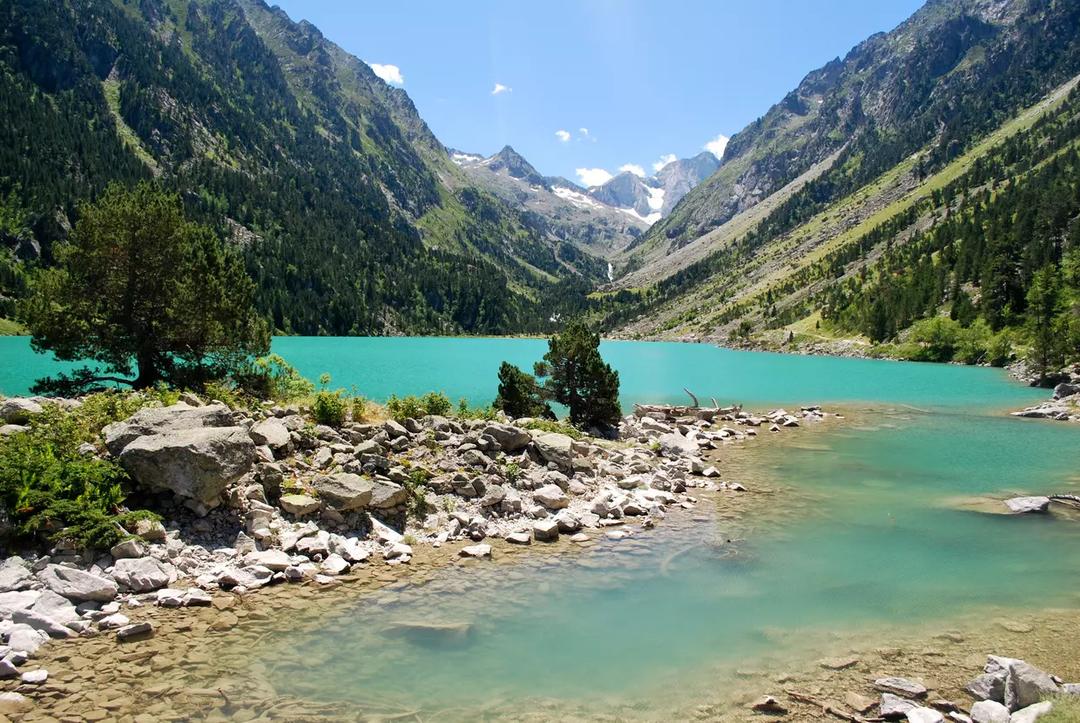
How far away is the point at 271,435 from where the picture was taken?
17219mm

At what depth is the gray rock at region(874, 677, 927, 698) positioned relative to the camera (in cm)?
869

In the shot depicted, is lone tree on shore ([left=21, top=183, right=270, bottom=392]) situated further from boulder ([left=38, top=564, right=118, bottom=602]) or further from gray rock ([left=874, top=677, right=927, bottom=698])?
gray rock ([left=874, top=677, right=927, bottom=698])

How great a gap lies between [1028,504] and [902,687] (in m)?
14.1

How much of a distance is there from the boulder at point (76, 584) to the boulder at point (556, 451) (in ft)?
42.4

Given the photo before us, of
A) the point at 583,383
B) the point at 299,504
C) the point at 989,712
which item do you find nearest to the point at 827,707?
the point at 989,712

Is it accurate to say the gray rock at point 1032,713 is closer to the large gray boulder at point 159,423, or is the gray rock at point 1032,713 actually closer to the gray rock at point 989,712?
the gray rock at point 989,712

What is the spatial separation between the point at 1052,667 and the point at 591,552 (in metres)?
8.79

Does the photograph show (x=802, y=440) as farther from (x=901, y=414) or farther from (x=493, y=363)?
(x=493, y=363)

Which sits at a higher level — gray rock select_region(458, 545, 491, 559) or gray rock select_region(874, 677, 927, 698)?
gray rock select_region(874, 677, 927, 698)

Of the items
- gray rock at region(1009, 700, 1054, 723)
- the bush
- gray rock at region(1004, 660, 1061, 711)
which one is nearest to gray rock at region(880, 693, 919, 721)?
gray rock at region(1009, 700, 1054, 723)

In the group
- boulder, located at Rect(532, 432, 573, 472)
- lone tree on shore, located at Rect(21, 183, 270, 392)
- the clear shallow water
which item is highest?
lone tree on shore, located at Rect(21, 183, 270, 392)

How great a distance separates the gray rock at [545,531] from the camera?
613 inches

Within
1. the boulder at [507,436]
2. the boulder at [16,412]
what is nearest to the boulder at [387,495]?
the boulder at [507,436]

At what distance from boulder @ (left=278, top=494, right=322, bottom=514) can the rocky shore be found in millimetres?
38
